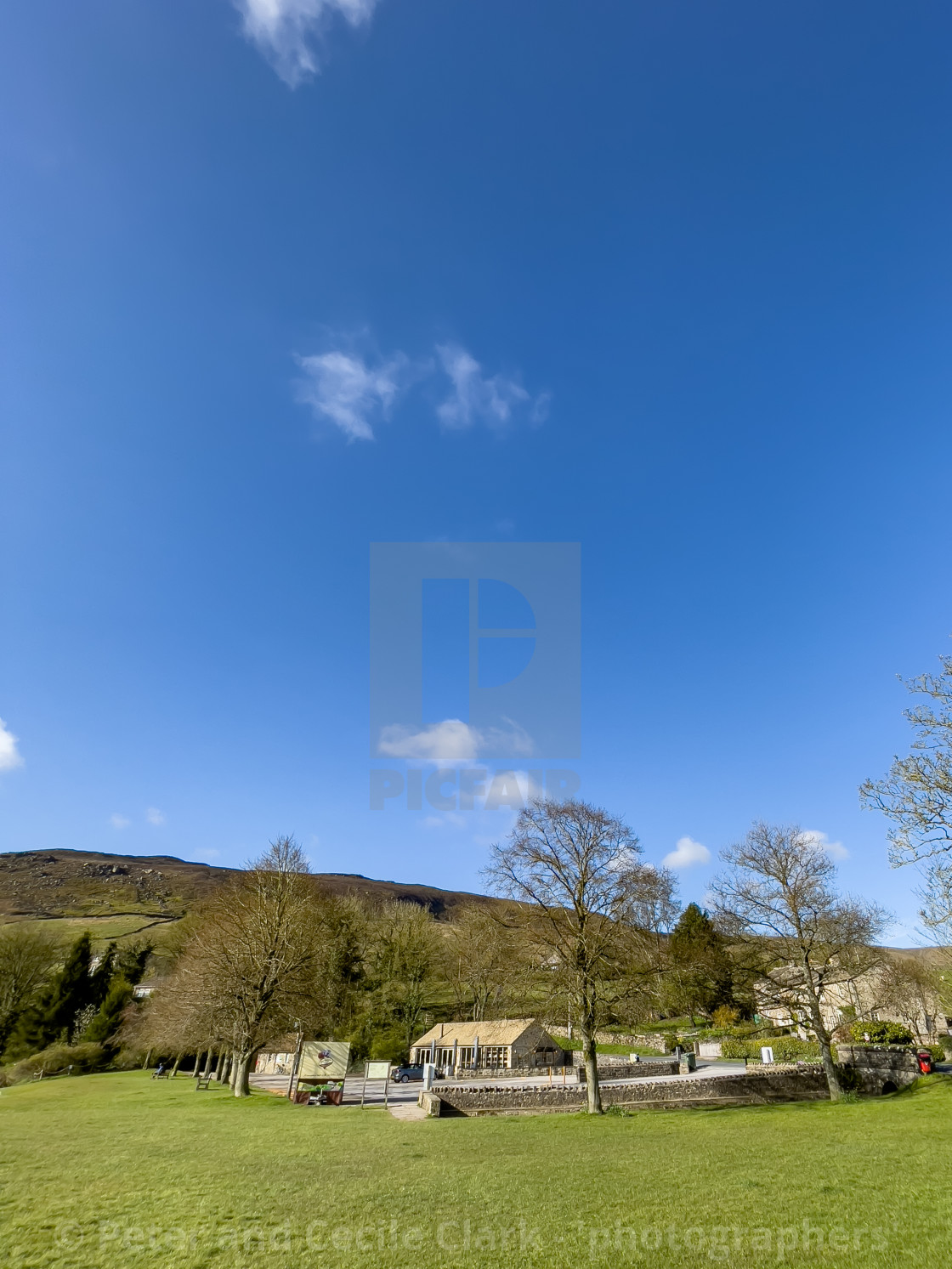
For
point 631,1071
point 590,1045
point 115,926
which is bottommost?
point 631,1071

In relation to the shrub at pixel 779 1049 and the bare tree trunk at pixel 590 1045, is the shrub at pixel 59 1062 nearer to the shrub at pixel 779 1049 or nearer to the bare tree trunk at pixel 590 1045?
the bare tree trunk at pixel 590 1045

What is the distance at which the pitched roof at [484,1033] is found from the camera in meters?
48.4

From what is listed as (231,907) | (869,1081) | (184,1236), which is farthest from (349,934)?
(184,1236)

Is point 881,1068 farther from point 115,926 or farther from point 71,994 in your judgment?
point 115,926

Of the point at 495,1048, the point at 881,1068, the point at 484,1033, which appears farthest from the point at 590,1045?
the point at 484,1033

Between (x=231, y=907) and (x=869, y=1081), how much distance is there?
131ft

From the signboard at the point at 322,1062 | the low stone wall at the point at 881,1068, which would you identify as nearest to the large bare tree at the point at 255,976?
the signboard at the point at 322,1062

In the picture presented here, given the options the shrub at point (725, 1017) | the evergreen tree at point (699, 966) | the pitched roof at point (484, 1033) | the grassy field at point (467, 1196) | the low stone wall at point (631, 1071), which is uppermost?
the evergreen tree at point (699, 966)

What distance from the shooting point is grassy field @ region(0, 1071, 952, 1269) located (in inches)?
319

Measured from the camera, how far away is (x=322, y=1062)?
30891mm

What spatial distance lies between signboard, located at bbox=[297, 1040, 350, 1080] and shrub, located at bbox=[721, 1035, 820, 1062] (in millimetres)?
30957

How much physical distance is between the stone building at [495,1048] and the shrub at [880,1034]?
21485 mm

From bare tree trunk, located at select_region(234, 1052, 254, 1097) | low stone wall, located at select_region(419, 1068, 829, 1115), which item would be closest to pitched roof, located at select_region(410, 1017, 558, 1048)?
low stone wall, located at select_region(419, 1068, 829, 1115)

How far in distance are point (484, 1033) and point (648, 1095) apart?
23.1 meters
